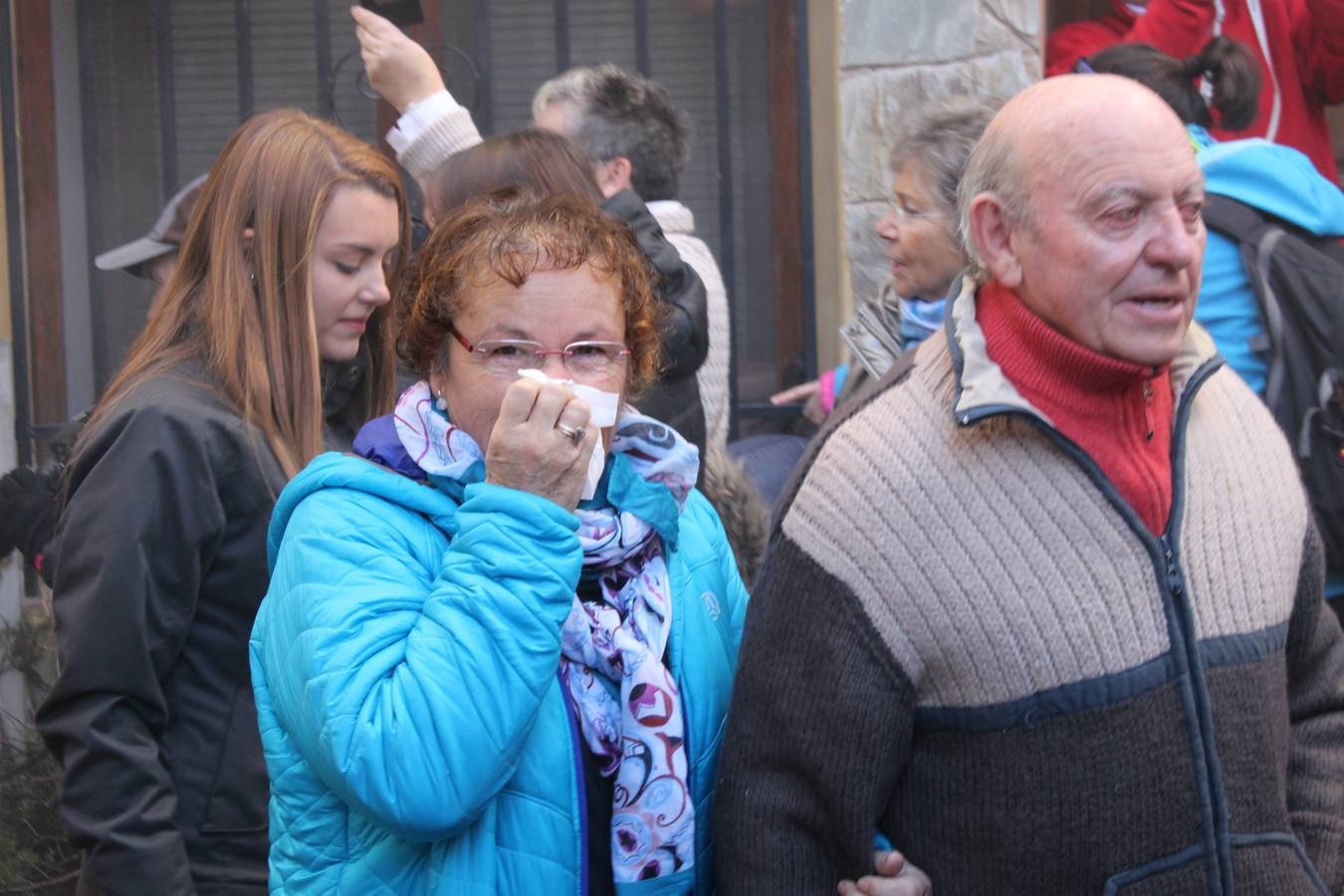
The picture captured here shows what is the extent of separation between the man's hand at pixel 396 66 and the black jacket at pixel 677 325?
1.87 ft

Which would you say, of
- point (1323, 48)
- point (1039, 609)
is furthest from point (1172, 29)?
point (1039, 609)

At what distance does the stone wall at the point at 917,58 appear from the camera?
4.27m

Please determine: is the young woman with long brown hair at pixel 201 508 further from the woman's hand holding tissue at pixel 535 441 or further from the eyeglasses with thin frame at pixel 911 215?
the eyeglasses with thin frame at pixel 911 215

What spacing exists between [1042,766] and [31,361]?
11.8 ft

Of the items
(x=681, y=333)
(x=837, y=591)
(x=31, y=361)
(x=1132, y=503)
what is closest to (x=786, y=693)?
(x=837, y=591)

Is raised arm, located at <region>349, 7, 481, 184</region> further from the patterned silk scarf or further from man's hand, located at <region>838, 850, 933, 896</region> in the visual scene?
man's hand, located at <region>838, 850, 933, 896</region>

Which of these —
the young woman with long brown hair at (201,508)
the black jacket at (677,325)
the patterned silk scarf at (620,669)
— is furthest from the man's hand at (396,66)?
the patterned silk scarf at (620,669)

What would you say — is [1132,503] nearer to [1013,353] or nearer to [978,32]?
[1013,353]

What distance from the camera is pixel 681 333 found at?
3.10 meters

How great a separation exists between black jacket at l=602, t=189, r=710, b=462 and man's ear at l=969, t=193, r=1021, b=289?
1.23 meters

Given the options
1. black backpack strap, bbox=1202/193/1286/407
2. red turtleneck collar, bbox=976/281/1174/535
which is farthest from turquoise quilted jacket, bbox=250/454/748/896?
black backpack strap, bbox=1202/193/1286/407

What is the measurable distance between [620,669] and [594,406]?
0.98 ft

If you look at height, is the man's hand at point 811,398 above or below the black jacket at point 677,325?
below

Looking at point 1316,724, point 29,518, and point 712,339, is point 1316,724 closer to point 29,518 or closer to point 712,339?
point 712,339
